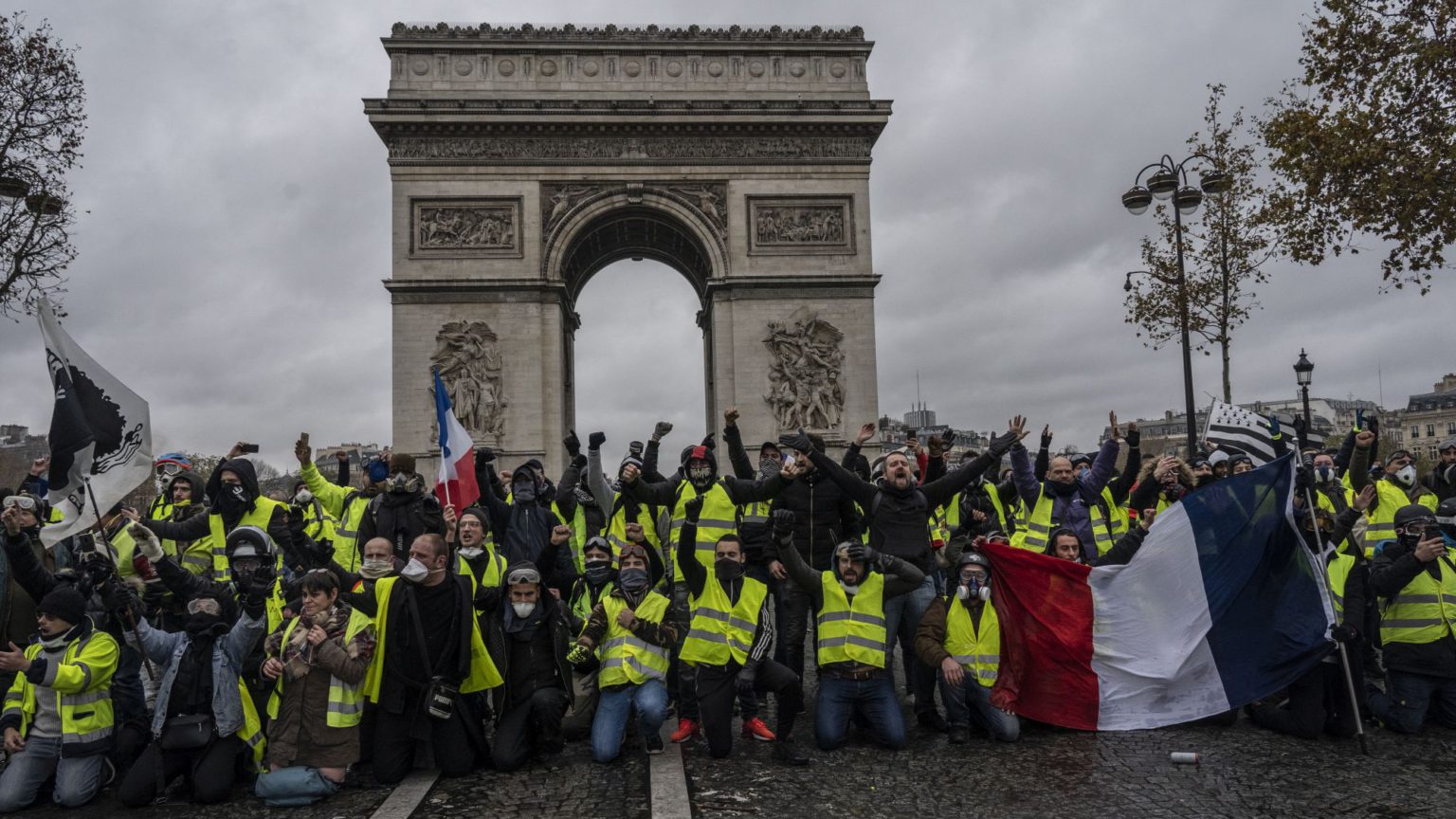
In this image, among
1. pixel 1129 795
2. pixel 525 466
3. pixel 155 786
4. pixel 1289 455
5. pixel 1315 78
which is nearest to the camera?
pixel 1129 795

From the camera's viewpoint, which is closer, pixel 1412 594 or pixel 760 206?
pixel 1412 594

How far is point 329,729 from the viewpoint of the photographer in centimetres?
609

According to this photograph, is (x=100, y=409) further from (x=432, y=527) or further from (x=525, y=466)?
(x=525, y=466)

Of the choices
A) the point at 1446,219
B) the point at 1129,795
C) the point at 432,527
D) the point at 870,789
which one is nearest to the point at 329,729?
the point at 432,527

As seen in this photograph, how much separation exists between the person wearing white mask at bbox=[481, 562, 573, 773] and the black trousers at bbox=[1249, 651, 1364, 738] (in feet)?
15.7

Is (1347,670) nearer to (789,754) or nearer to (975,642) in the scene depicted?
(975,642)

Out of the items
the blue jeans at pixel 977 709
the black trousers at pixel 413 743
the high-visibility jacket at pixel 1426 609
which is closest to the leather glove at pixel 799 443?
the blue jeans at pixel 977 709

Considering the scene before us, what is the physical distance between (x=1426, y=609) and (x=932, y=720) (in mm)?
3321

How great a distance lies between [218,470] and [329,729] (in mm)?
3369

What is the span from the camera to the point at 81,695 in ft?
19.8

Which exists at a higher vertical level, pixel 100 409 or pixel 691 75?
pixel 691 75

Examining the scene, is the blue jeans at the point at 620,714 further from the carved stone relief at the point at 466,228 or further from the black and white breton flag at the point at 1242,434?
the carved stone relief at the point at 466,228

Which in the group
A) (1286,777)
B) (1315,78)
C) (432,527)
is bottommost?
(1286,777)

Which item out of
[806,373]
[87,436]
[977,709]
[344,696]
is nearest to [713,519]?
[977,709]
